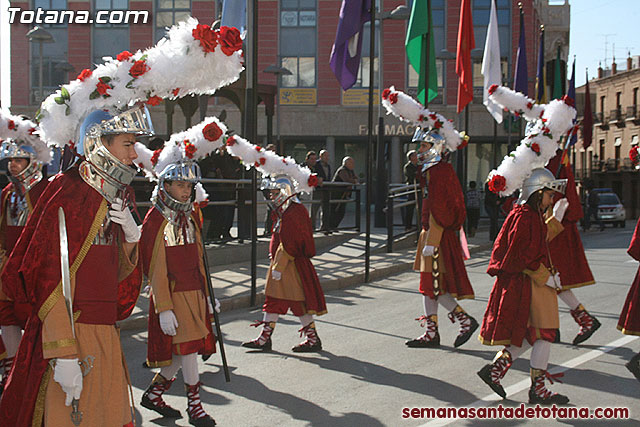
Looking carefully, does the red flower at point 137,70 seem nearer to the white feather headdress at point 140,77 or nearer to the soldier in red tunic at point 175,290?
the white feather headdress at point 140,77

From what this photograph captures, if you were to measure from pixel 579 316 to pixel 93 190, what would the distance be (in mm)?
6061

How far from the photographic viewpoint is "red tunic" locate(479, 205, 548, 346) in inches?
241

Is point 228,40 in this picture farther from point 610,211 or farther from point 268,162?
point 610,211

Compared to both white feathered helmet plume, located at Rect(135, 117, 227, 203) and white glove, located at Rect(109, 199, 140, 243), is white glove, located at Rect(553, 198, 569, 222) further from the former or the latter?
white glove, located at Rect(109, 199, 140, 243)

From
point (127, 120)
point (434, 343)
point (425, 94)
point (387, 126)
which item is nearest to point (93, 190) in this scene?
point (127, 120)

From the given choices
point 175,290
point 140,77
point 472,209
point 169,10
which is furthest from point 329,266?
point 169,10

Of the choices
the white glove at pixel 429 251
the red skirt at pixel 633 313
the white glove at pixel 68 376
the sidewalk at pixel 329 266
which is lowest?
the sidewalk at pixel 329 266

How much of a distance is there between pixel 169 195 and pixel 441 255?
362 centimetres

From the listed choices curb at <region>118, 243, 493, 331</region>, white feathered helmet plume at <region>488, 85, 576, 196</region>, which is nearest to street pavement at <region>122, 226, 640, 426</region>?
curb at <region>118, 243, 493, 331</region>

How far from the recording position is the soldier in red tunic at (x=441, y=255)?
828cm

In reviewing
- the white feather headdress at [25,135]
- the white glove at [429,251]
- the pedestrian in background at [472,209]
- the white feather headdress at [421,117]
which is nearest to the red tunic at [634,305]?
the white glove at [429,251]

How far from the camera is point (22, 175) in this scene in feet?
23.6

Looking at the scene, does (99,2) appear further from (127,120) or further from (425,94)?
(127,120)

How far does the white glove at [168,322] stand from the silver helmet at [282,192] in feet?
9.30
